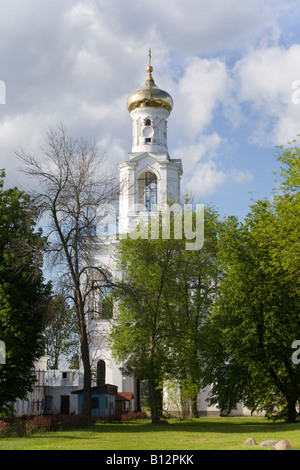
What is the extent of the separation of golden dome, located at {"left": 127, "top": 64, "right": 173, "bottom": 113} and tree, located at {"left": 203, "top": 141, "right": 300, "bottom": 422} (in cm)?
1676

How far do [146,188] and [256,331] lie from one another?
56.2 ft

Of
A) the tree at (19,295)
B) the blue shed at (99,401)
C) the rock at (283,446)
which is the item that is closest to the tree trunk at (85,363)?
the tree at (19,295)

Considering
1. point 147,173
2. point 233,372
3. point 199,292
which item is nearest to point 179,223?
point 199,292

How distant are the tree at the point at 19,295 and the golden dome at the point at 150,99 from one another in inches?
716

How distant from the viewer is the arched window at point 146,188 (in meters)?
42.4

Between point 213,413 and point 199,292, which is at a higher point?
point 199,292

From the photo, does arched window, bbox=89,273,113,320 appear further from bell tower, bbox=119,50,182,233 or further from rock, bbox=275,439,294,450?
bell tower, bbox=119,50,182,233

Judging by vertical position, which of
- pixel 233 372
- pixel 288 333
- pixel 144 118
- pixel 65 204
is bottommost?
pixel 233 372

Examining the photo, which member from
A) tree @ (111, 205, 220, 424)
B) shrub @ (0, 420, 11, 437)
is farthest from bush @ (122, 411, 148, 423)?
shrub @ (0, 420, 11, 437)

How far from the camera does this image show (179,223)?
31.2 m

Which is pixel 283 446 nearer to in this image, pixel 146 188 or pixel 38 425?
pixel 38 425

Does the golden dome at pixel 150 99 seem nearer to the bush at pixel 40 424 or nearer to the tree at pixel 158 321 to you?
the tree at pixel 158 321
